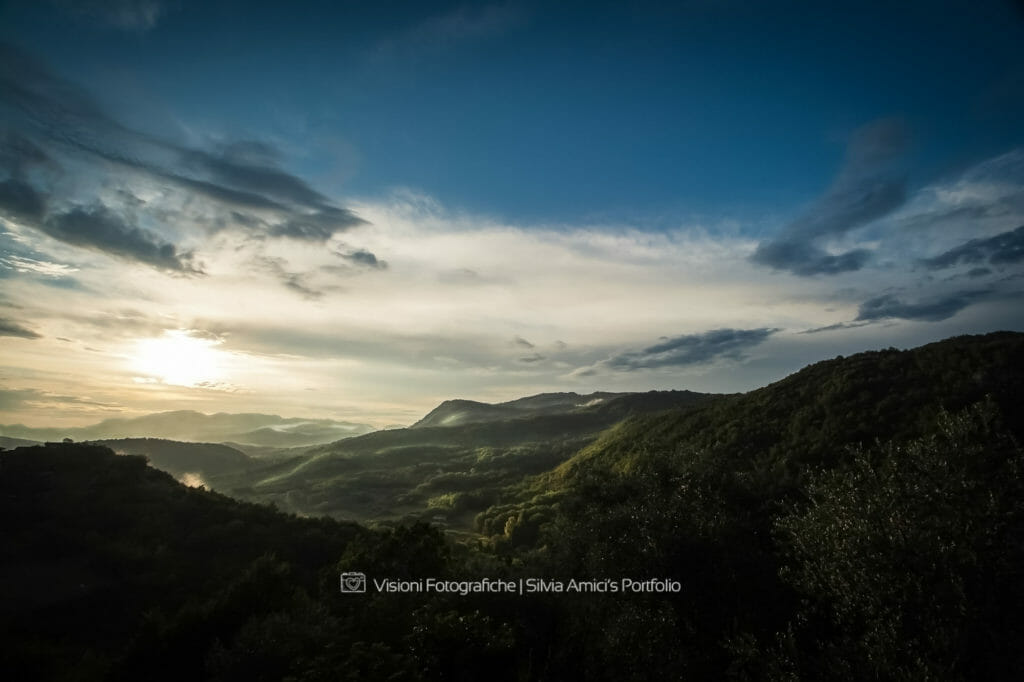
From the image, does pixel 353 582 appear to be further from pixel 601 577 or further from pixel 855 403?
pixel 855 403

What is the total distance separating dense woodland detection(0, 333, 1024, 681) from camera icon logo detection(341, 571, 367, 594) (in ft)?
1.45

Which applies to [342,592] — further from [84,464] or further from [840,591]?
[84,464]

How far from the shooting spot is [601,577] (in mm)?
22266

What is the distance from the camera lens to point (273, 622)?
690 inches

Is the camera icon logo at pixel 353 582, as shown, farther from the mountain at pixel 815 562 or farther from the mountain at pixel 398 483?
the mountain at pixel 398 483

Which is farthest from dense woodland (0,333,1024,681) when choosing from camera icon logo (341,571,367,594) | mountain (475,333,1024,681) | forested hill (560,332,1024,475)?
forested hill (560,332,1024,475)

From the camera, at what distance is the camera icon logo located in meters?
24.8

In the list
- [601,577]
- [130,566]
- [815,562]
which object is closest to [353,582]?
[601,577]

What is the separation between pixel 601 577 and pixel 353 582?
13.4m

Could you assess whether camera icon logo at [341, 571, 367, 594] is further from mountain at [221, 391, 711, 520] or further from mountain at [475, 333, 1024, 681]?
mountain at [221, 391, 711, 520]

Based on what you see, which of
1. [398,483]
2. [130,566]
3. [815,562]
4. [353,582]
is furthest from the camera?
[398,483]

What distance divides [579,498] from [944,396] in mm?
51564

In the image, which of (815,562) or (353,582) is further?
(353,582)

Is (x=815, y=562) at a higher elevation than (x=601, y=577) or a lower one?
higher
